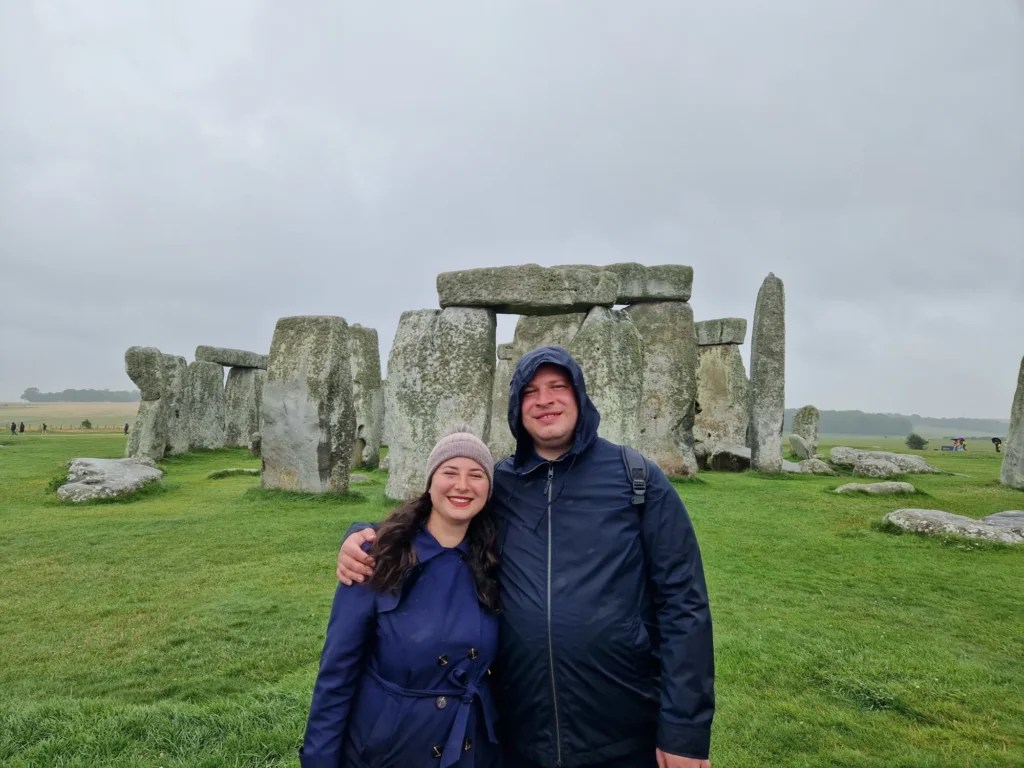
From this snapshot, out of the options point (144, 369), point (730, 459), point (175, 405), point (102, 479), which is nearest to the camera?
point (102, 479)

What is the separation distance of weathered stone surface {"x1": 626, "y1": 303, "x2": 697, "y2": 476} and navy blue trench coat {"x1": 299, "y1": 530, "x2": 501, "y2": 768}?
34.7ft

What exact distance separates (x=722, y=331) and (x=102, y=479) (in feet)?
41.3

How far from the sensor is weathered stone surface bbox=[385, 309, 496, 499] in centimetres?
735

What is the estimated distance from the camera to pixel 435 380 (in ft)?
24.3

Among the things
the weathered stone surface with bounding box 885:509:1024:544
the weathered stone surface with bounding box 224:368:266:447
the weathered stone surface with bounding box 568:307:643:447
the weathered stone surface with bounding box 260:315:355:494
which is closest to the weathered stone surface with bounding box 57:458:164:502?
the weathered stone surface with bounding box 260:315:355:494

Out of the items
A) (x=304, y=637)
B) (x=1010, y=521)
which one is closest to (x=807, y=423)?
→ (x=1010, y=521)

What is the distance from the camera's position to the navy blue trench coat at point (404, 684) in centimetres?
185

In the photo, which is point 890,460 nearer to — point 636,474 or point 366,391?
point 366,391

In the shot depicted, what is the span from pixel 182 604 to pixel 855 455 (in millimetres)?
15151

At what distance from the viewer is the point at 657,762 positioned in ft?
6.47

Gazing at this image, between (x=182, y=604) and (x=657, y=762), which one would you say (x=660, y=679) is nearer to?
(x=657, y=762)

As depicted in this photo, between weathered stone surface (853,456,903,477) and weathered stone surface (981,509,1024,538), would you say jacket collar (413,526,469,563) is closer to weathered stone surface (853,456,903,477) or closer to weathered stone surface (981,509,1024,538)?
weathered stone surface (981,509,1024,538)

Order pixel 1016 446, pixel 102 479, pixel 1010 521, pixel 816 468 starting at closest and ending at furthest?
pixel 1010 521
pixel 102 479
pixel 1016 446
pixel 816 468

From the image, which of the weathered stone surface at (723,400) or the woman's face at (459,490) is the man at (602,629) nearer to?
the woman's face at (459,490)
